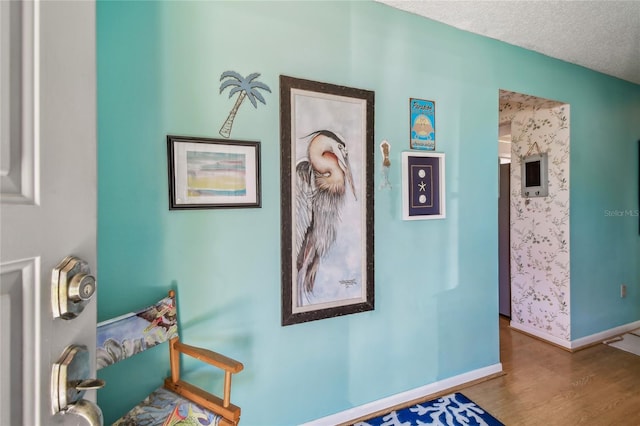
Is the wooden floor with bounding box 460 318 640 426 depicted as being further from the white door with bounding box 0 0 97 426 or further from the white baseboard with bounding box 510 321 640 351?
the white door with bounding box 0 0 97 426

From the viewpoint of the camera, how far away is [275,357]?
5.48 feet

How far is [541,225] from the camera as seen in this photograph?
2.96 metres

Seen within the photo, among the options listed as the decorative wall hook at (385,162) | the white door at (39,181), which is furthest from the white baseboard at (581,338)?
the white door at (39,181)

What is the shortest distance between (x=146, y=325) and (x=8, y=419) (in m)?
0.98

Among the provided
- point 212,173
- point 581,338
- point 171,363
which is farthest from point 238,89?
point 581,338

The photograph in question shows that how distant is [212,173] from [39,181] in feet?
3.50

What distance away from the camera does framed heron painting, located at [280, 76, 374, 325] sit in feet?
5.47

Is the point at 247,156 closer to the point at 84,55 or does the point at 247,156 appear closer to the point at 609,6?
the point at 84,55

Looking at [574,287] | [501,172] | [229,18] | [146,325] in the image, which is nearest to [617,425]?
[574,287]

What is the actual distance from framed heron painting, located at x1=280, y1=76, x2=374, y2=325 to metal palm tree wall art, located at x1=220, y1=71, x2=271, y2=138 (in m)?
0.14

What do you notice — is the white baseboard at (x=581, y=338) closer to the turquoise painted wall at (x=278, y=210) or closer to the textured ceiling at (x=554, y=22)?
the turquoise painted wall at (x=278, y=210)

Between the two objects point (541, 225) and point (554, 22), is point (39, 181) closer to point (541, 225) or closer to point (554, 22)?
point (554, 22)

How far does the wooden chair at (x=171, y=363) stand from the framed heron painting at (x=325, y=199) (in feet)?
1.59

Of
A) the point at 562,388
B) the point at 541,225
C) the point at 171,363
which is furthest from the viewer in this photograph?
the point at 541,225
